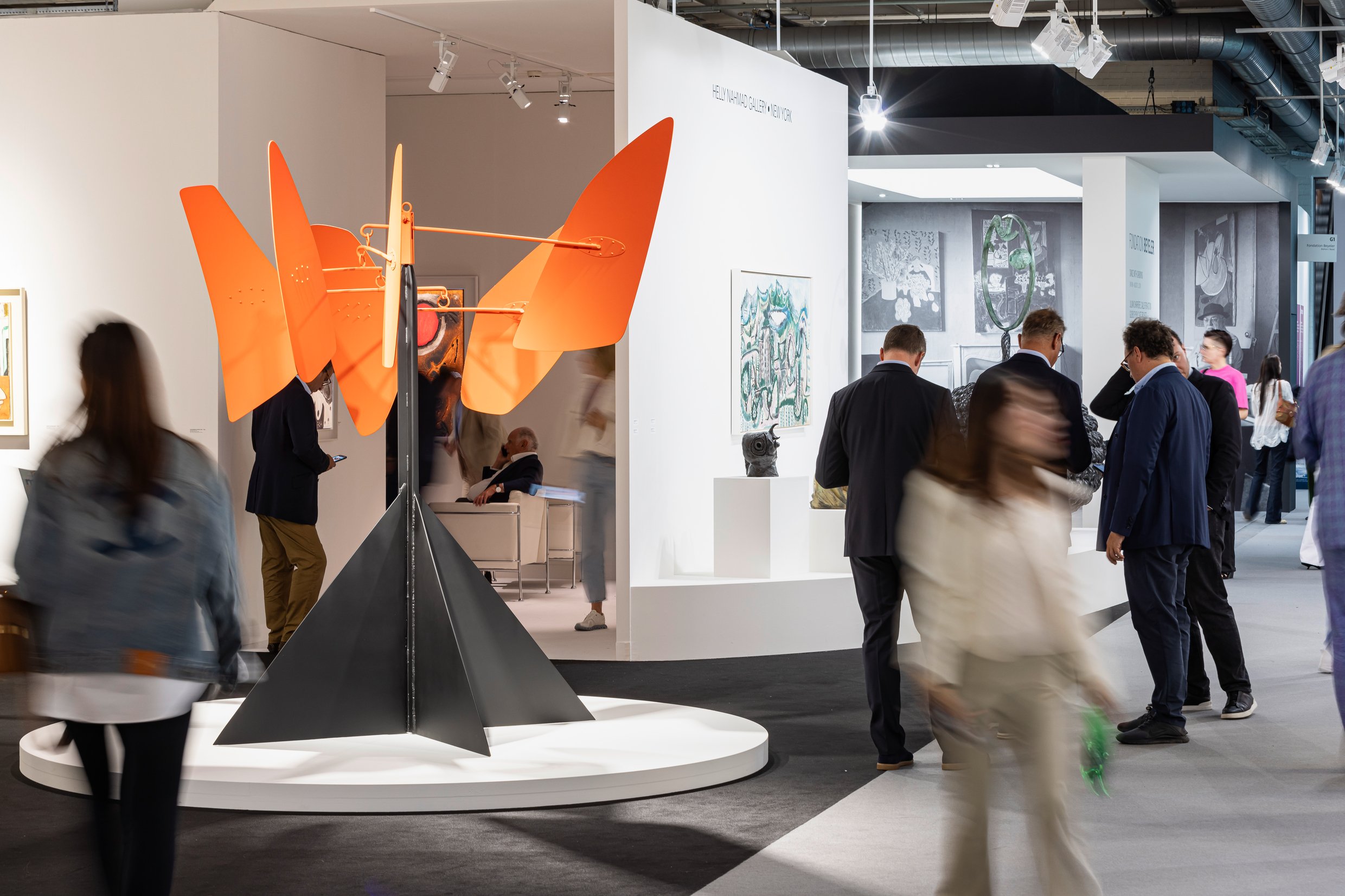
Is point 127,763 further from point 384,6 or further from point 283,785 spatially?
point 384,6

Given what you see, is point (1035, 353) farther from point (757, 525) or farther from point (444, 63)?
point (444, 63)

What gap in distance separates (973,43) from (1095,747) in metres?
11.5

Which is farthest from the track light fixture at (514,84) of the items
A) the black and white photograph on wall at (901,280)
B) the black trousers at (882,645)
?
the black and white photograph on wall at (901,280)

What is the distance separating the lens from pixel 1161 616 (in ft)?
18.1

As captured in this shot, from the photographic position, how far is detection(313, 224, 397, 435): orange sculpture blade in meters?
5.55

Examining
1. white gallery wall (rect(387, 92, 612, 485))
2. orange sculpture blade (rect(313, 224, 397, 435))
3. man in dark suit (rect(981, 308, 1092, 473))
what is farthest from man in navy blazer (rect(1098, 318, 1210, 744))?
white gallery wall (rect(387, 92, 612, 485))

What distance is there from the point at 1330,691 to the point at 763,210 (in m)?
4.18

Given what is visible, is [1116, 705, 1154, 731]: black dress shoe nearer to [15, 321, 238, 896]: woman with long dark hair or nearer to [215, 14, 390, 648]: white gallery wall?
[15, 321, 238, 896]: woman with long dark hair

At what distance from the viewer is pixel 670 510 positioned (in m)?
8.12

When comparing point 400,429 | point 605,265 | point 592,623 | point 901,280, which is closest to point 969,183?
point 901,280

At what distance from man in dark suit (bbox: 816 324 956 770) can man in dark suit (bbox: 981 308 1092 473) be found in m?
0.46

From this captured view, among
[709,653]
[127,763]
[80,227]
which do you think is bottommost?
[709,653]

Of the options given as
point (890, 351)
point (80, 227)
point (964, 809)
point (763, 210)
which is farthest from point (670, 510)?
point (964, 809)

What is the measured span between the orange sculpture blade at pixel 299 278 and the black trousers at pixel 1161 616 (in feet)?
9.80
